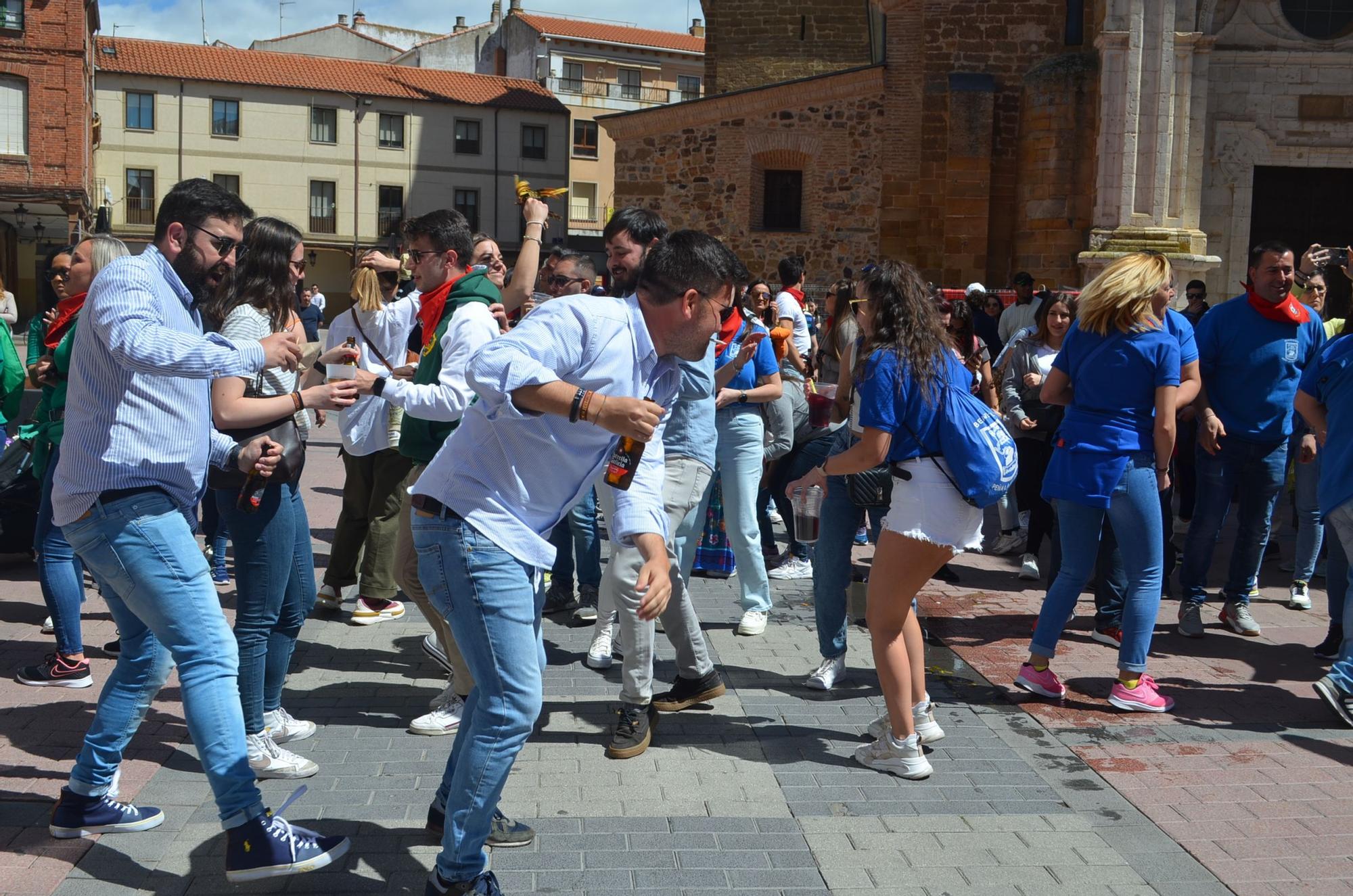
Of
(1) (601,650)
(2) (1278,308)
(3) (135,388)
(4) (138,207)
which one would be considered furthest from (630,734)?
(4) (138,207)

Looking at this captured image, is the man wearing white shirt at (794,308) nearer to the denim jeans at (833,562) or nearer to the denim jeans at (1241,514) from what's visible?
the denim jeans at (1241,514)

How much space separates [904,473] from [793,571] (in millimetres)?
4039

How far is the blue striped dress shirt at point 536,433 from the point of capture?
3295 mm

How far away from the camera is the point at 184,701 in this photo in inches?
145

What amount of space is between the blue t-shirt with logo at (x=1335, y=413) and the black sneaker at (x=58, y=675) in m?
5.81

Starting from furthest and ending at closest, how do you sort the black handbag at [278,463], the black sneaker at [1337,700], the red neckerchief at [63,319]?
the red neckerchief at [63,319], the black sneaker at [1337,700], the black handbag at [278,463]

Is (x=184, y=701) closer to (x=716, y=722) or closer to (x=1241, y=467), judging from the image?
(x=716, y=722)

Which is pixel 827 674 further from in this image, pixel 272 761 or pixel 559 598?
pixel 272 761

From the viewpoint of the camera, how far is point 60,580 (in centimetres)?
564

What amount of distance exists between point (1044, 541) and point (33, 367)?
7.63 meters

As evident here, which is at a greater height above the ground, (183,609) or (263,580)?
(183,609)

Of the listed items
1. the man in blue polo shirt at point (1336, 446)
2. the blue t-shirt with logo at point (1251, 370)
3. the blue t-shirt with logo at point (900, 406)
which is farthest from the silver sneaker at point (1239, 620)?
the blue t-shirt with logo at point (900, 406)

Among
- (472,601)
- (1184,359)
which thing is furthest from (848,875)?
(1184,359)

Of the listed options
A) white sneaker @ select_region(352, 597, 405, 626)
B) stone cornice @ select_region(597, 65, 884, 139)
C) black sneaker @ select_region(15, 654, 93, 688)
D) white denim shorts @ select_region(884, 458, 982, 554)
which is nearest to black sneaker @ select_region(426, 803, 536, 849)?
white denim shorts @ select_region(884, 458, 982, 554)
